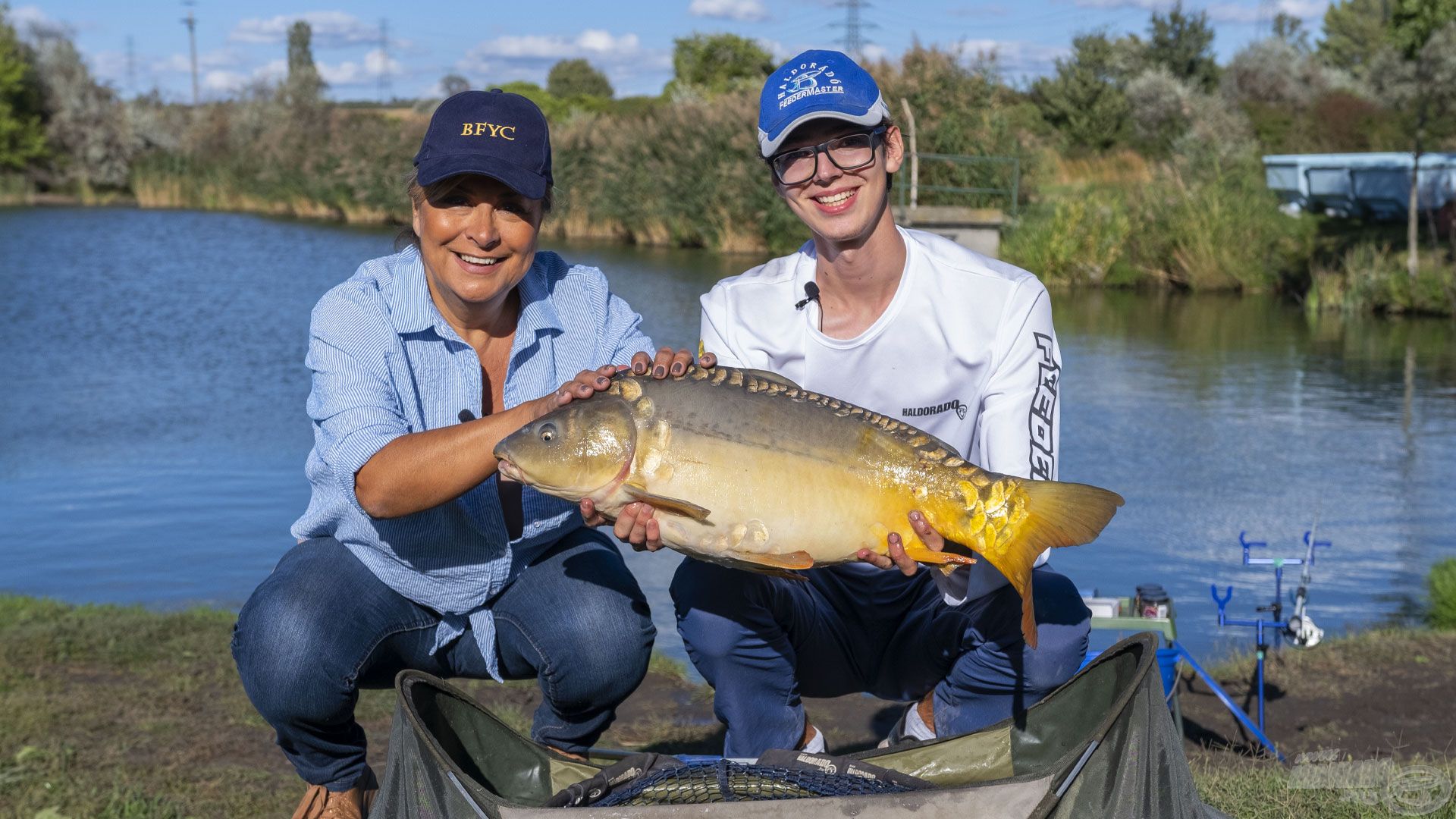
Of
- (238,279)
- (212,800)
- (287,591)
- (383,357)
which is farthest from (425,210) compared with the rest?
(238,279)

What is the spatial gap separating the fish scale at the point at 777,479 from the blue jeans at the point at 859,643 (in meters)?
0.34

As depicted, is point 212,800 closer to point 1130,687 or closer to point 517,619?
point 517,619

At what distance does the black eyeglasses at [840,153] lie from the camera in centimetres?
293

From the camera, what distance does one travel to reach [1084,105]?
1403 inches

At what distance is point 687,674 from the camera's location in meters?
4.78

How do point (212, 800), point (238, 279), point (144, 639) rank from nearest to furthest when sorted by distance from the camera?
point (212, 800)
point (144, 639)
point (238, 279)

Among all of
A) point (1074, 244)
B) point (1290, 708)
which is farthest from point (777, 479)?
point (1074, 244)

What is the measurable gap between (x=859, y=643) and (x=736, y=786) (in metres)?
0.86

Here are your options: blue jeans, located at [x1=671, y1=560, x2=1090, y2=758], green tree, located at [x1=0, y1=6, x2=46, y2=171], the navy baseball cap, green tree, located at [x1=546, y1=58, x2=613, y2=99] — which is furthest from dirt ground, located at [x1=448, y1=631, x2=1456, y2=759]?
green tree, located at [x1=546, y1=58, x2=613, y2=99]

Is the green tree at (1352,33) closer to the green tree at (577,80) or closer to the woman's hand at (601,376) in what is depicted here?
the green tree at (577,80)

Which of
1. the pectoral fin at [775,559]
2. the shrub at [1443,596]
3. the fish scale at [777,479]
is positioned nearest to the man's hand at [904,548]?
the fish scale at [777,479]

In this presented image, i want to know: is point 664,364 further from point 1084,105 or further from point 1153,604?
point 1084,105

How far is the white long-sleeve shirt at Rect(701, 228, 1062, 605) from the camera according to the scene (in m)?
2.92

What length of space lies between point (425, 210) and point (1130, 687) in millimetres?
1738
